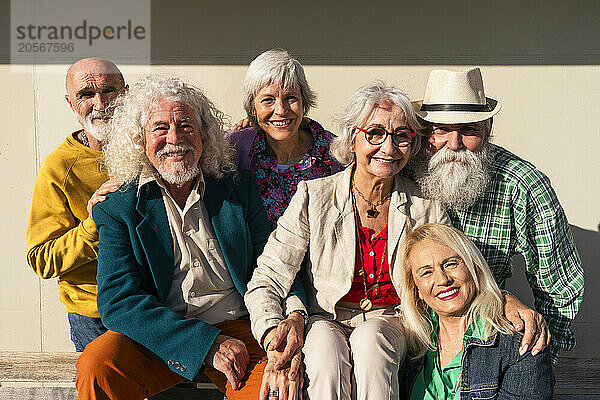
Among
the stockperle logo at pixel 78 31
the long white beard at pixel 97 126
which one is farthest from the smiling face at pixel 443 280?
the stockperle logo at pixel 78 31

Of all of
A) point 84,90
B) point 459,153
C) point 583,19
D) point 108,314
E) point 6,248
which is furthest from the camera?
point 6,248

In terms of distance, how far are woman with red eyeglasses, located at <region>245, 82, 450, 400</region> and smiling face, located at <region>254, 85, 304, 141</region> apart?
14.9 inches

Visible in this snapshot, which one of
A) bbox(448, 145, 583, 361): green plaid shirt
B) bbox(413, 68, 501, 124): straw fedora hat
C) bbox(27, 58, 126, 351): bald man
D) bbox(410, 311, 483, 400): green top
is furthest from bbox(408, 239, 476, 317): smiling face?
A: bbox(27, 58, 126, 351): bald man

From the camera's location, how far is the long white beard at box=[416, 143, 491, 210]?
2.98 metres

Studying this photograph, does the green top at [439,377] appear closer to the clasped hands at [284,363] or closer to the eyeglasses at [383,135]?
the clasped hands at [284,363]

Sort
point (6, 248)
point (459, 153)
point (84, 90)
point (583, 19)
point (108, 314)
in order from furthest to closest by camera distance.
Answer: point (6, 248) < point (583, 19) < point (84, 90) < point (459, 153) < point (108, 314)

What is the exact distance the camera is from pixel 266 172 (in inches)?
132

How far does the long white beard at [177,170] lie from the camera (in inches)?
114

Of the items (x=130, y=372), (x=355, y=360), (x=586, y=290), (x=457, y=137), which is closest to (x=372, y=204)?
(x=457, y=137)

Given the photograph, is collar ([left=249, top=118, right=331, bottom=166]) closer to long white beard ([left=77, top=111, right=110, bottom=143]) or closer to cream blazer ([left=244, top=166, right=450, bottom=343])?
cream blazer ([left=244, top=166, right=450, bottom=343])

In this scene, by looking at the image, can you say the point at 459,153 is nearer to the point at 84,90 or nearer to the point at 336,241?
the point at 336,241

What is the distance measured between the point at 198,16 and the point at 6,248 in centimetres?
196

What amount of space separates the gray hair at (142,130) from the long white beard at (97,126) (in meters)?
0.16

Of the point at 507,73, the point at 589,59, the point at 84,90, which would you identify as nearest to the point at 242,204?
the point at 84,90
